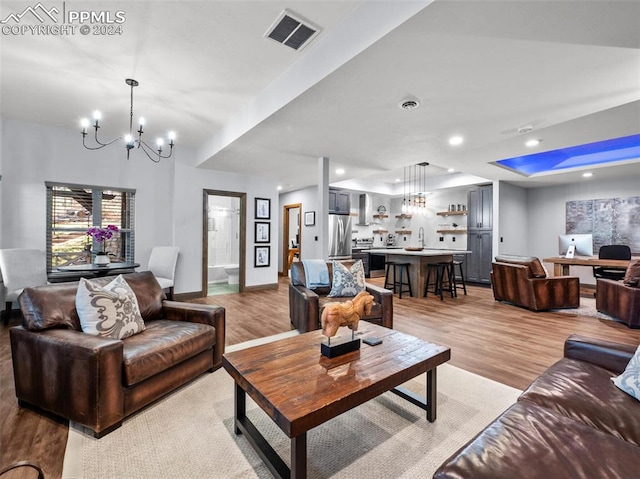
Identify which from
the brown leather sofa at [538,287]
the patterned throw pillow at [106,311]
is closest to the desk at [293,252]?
the brown leather sofa at [538,287]

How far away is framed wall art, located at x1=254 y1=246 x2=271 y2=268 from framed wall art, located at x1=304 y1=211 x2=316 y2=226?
1.79 m

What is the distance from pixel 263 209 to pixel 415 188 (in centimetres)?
450

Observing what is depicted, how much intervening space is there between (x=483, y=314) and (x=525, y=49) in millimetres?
3608

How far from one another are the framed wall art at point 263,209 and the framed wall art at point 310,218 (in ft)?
5.38

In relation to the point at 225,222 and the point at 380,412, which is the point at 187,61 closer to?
the point at 380,412

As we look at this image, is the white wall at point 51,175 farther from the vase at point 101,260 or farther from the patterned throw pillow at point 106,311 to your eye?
the patterned throw pillow at point 106,311

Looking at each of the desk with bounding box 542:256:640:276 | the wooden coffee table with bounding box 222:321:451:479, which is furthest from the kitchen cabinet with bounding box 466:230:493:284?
the wooden coffee table with bounding box 222:321:451:479

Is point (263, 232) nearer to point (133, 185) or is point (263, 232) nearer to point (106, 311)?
point (133, 185)

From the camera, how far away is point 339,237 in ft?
25.6

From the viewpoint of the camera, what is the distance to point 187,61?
271cm

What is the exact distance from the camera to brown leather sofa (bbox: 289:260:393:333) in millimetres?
3104

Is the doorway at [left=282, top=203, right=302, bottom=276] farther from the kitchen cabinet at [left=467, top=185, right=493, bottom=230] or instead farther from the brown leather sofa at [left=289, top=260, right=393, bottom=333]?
the brown leather sofa at [left=289, top=260, right=393, bottom=333]

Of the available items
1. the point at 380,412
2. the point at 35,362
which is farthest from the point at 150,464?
the point at 380,412

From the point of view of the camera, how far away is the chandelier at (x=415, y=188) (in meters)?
6.77
